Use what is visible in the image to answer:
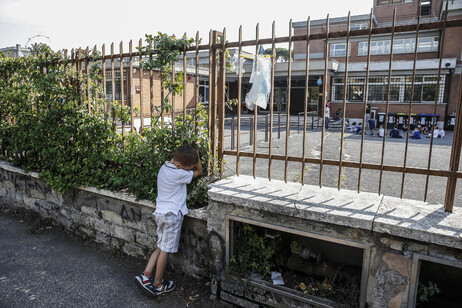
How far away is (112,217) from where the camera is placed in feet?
13.0

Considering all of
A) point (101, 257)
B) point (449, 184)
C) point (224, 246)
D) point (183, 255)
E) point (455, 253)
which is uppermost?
point (449, 184)

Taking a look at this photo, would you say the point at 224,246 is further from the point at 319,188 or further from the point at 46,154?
the point at 46,154

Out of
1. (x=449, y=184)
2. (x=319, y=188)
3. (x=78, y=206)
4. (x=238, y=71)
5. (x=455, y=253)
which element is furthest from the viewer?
(x=78, y=206)

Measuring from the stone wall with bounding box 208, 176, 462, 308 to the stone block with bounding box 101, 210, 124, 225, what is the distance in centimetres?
142

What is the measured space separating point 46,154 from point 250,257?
11.1 ft

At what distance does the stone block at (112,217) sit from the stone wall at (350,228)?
142 cm

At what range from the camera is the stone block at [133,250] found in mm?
3777

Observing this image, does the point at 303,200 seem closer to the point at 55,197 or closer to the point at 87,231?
the point at 87,231

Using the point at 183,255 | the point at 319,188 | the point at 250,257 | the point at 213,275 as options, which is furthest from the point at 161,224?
the point at 319,188

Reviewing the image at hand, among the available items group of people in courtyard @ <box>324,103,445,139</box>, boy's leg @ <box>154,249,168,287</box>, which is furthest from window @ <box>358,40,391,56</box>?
boy's leg @ <box>154,249,168,287</box>

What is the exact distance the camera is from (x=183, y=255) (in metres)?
3.44

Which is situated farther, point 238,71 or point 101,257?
point 101,257

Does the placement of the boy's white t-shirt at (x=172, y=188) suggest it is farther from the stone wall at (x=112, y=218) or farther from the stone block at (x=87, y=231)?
the stone block at (x=87, y=231)

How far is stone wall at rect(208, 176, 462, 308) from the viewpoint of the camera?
222 centimetres
